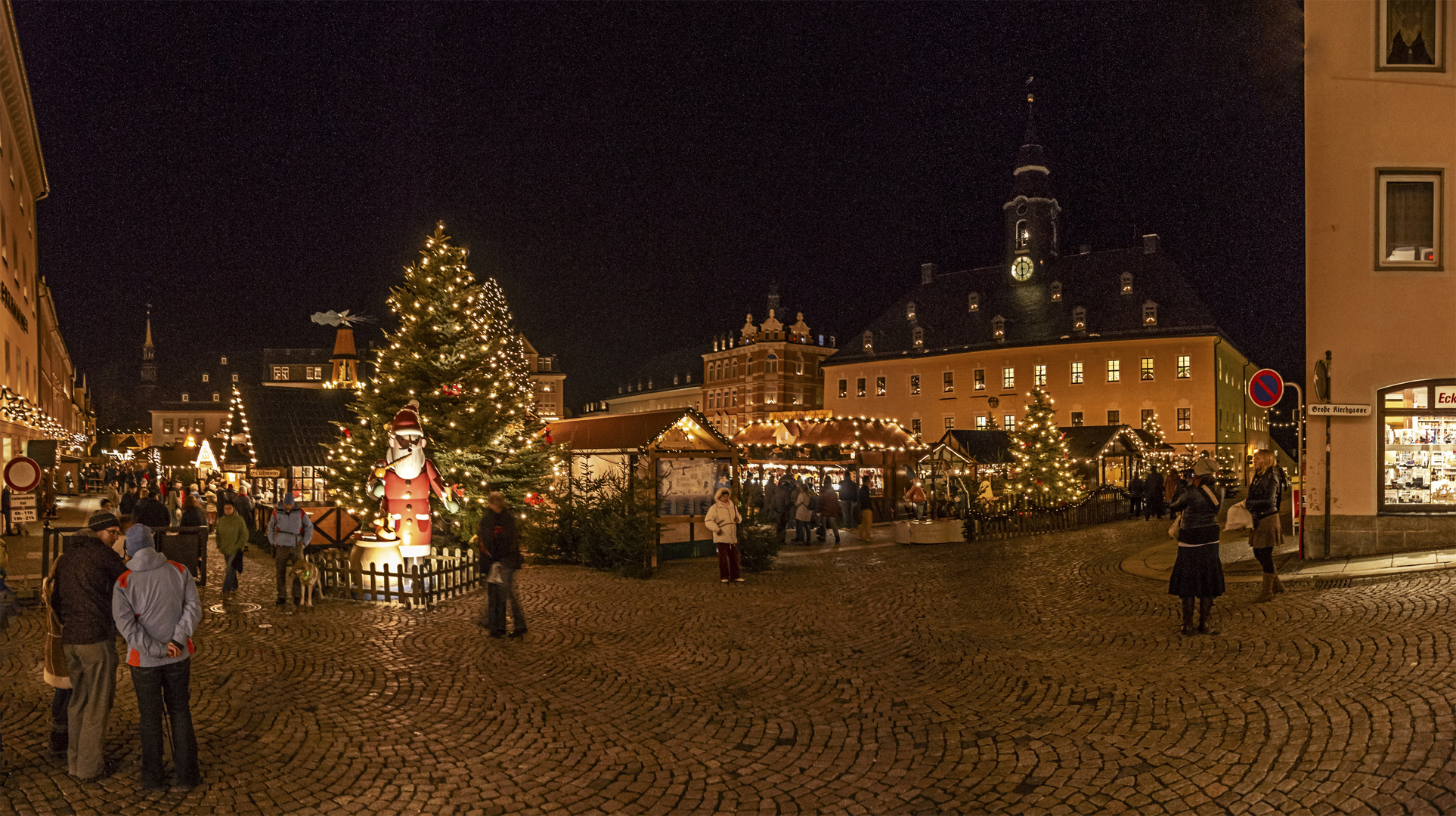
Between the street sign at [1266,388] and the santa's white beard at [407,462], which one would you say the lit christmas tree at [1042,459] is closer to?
the street sign at [1266,388]

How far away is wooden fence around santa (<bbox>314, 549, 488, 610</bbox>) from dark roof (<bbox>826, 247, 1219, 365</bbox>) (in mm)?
53407

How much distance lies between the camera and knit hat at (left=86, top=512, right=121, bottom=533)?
20.1ft

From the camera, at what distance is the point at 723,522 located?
1457 centimetres

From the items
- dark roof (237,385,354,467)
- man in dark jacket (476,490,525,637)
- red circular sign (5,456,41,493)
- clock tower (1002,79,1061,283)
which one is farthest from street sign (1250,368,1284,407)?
clock tower (1002,79,1061,283)

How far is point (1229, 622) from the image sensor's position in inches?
391

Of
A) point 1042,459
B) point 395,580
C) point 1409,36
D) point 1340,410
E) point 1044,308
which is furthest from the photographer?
point 1044,308

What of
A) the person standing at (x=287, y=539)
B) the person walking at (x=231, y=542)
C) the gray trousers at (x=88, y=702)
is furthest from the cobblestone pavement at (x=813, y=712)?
the person walking at (x=231, y=542)

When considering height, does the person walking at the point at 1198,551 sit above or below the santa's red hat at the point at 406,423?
below

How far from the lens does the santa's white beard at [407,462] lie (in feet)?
43.7

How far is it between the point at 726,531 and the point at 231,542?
7.60m

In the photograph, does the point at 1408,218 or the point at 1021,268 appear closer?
the point at 1408,218

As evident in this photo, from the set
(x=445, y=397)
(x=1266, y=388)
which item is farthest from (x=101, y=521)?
(x=1266, y=388)

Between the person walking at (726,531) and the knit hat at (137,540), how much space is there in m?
9.23

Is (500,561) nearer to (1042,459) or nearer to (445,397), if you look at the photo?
(445,397)
